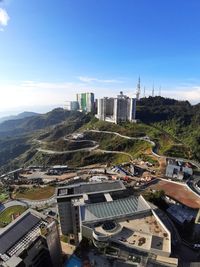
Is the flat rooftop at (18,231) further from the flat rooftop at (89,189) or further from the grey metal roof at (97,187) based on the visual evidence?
the grey metal roof at (97,187)

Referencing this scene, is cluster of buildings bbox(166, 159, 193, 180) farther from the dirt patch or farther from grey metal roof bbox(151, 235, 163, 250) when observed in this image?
grey metal roof bbox(151, 235, 163, 250)

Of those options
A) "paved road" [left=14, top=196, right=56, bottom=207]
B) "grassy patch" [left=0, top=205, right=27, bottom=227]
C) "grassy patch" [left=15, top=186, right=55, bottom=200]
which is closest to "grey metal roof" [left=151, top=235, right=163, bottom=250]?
"paved road" [left=14, top=196, right=56, bottom=207]

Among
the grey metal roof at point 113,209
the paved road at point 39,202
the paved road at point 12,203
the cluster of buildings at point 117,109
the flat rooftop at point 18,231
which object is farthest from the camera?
the cluster of buildings at point 117,109

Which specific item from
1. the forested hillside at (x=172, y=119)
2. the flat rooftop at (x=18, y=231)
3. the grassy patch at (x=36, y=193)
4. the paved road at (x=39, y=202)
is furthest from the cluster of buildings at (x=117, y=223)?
the forested hillside at (x=172, y=119)

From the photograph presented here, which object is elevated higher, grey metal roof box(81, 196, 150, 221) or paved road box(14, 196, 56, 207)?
grey metal roof box(81, 196, 150, 221)

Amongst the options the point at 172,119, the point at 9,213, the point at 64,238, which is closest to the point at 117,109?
the point at 172,119

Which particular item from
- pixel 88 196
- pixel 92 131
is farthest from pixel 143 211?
pixel 92 131
